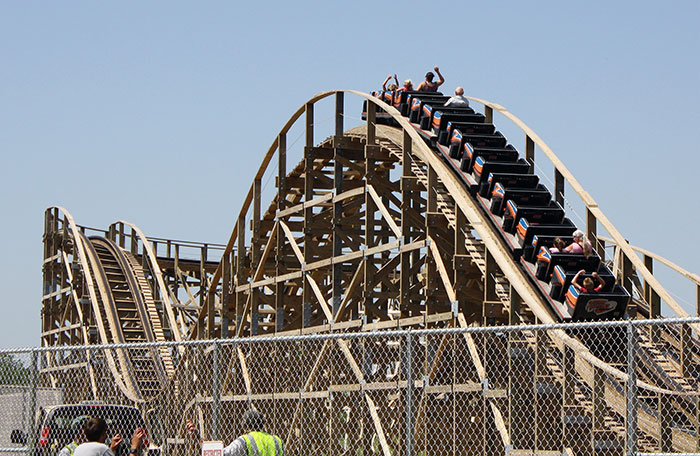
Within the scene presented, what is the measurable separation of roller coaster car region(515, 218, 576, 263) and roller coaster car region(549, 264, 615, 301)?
0.94 meters

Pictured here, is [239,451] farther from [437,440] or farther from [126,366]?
[126,366]

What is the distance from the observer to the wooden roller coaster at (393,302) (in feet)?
43.0

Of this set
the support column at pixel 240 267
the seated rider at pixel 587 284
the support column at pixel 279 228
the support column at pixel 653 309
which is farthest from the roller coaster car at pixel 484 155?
the support column at pixel 240 267

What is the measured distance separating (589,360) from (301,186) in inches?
501

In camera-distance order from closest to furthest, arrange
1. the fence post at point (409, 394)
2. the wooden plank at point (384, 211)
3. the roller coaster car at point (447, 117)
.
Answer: the fence post at point (409, 394)
the wooden plank at point (384, 211)
the roller coaster car at point (447, 117)

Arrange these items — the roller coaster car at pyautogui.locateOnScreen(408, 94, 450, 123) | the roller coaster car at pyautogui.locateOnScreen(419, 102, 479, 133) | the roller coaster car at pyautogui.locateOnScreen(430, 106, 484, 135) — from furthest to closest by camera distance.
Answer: the roller coaster car at pyautogui.locateOnScreen(408, 94, 450, 123), the roller coaster car at pyautogui.locateOnScreen(419, 102, 479, 133), the roller coaster car at pyautogui.locateOnScreen(430, 106, 484, 135)

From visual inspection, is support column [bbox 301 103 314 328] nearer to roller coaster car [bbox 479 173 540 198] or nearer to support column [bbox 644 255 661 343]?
roller coaster car [bbox 479 173 540 198]

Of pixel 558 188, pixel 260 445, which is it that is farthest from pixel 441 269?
pixel 260 445

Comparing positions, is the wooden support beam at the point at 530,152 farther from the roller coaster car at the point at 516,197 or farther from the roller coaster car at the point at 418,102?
the roller coaster car at the point at 418,102

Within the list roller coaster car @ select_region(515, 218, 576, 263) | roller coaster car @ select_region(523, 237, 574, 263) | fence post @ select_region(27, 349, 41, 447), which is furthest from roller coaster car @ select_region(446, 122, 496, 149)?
fence post @ select_region(27, 349, 41, 447)

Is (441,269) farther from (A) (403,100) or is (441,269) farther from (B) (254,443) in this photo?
(B) (254,443)

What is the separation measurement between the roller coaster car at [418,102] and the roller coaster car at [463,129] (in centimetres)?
127

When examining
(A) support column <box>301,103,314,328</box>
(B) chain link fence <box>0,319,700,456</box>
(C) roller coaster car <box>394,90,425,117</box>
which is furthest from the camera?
(C) roller coaster car <box>394,90,425,117</box>

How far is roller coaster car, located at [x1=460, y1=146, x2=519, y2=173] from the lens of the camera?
18.4m
